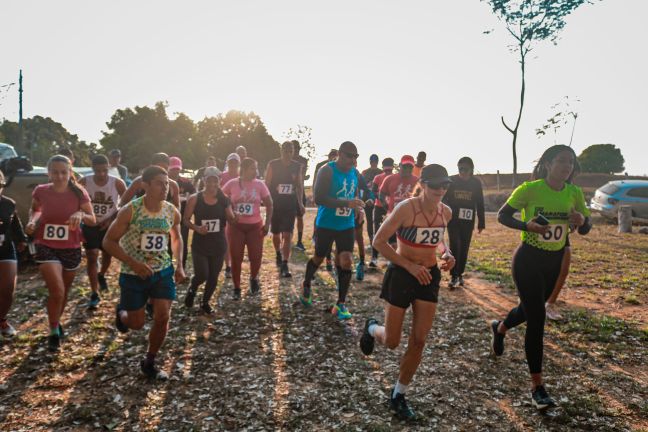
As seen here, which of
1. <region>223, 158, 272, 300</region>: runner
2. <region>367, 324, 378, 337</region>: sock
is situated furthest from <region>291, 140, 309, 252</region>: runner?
<region>367, 324, 378, 337</region>: sock

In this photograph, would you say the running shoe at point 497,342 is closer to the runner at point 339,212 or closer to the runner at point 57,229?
the runner at point 339,212

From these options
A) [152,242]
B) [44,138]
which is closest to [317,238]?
[152,242]

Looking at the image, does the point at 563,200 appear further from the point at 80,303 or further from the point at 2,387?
the point at 80,303

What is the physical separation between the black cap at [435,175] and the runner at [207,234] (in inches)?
145

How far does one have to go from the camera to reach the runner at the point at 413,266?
3938mm

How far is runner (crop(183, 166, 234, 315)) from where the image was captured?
21.7 feet

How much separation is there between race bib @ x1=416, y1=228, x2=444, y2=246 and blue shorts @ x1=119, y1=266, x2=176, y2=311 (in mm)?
2495

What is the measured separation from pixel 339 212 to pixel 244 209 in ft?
6.07

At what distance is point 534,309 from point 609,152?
2712 inches

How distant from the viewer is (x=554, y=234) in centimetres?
441

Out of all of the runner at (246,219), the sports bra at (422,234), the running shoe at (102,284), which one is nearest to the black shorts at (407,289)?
the sports bra at (422,234)

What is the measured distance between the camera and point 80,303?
283 inches

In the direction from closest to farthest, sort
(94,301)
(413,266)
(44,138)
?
(413,266) → (94,301) → (44,138)

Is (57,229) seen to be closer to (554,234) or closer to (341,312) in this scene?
(341,312)
